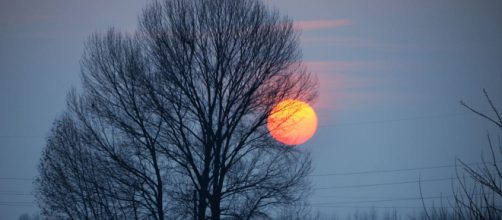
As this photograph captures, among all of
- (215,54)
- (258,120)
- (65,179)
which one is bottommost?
(65,179)

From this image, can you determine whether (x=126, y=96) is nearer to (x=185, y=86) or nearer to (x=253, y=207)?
(x=185, y=86)

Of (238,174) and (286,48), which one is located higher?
(286,48)

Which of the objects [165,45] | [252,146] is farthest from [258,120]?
[165,45]

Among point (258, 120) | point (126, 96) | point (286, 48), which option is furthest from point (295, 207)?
point (126, 96)

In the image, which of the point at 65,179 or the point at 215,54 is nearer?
the point at 215,54

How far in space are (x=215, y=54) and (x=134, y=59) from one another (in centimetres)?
280

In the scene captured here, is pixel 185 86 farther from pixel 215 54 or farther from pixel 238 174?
pixel 238 174

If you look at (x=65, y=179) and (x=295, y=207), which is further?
(x=65, y=179)

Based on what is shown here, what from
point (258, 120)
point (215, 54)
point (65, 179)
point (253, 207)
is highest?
point (215, 54)

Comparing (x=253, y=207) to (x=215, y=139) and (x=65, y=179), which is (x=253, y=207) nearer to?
(x=215, y=139)

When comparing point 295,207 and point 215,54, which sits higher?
point 215,54

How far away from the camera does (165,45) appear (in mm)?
18859

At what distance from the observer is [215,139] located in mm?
19031

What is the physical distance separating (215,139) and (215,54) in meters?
2.66
